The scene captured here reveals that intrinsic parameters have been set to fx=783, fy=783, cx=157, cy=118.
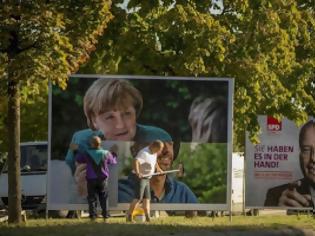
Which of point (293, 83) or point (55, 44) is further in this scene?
point (293, 83)

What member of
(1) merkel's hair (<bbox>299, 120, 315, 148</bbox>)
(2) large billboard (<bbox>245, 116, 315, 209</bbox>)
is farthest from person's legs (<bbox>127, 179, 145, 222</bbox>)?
(1) merkel's hair (<bbox>299, 120, 315, 148</bbox>)

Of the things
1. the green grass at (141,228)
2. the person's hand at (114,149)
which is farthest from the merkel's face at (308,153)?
the person's hand at (114,149)

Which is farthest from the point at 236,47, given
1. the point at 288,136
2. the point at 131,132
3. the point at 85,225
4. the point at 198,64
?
the point at 85,225

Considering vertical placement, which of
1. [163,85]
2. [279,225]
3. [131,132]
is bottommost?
[279,225]

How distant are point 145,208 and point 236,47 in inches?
220

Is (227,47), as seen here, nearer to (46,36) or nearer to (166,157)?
(166,157)

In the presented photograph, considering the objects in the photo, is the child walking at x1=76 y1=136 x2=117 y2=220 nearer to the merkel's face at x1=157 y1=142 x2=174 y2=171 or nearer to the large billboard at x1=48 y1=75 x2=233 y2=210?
the large billboard at x1=48 y1=75 x2=233 y2=210

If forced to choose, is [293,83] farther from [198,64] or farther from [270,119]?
[198,64]

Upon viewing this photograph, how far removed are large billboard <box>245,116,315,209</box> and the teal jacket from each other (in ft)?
16.5

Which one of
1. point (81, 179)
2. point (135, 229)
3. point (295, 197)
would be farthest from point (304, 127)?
point (135, 229)

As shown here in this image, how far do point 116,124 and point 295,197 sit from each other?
7.14 meters

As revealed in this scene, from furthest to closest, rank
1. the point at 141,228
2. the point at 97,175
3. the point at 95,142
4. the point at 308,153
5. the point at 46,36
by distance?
1. the point at 308,153
2. the point at 95,142
3. the point at 97,175
4. the point at 141,228
5. the point at 46,36

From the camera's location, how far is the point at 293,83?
2234cm

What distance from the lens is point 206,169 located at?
57.7 feet
